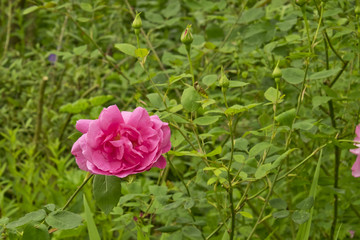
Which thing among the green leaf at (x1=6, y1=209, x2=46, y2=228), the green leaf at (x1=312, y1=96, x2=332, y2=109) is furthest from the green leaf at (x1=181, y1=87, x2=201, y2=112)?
the green leaf at (x1=312, y1=96, x2=332, y2=109)

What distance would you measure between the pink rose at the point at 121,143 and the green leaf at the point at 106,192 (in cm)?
3

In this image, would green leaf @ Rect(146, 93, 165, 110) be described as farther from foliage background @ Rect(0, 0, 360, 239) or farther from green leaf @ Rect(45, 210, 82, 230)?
green leaf @ Rect(45, 210, 82, 230)

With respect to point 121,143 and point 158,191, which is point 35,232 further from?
point 158,191

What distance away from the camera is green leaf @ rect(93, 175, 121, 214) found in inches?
26.2

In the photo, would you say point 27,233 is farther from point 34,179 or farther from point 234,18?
point 34,179

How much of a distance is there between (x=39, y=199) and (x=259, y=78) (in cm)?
79

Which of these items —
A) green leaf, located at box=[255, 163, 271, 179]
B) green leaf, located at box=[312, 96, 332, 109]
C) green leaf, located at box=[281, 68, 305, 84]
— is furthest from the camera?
green leaf, located at box=[312, 96, 332, 109]

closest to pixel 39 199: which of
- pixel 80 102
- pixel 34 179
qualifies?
pixel 34 179

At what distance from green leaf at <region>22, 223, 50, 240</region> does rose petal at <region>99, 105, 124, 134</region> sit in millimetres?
151

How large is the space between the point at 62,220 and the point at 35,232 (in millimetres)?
36

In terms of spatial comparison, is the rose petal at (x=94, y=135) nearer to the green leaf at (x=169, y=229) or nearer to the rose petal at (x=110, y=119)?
the rose petal at (x=110, y=119)

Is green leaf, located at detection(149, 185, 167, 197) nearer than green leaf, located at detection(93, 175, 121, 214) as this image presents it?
No

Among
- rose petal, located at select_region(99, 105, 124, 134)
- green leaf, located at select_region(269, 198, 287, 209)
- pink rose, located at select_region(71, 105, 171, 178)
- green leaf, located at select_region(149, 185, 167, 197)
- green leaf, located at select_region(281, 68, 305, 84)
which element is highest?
rose petal, located at select_region(99, 105, 124, 134)

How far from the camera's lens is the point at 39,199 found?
162 centimetres
